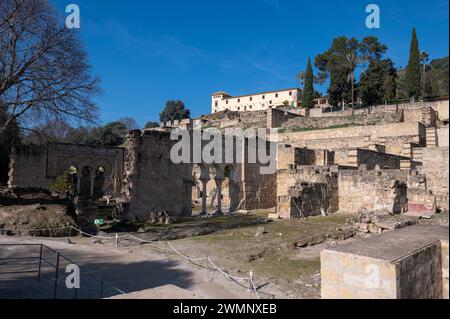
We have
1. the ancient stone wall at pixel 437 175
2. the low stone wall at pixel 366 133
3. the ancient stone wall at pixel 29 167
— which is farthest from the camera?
the low stone wall at pixel 366 133

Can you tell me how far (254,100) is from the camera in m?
92.9

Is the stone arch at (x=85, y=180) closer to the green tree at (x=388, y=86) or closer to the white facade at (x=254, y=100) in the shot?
the green tree at (x=388, y=86)

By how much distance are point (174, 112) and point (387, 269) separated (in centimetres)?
7978

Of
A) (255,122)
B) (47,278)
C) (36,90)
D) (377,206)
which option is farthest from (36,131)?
(255,122)

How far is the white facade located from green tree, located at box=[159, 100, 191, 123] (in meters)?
16.5

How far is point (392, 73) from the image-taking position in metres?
48.5

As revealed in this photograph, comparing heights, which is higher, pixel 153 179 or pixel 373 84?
pixel 373 84

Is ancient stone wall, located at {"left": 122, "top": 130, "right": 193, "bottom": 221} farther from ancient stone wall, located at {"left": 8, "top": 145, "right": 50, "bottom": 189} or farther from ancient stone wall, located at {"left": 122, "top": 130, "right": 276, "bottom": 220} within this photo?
ancient stone wall, located at {"left": 8, "top": 145, "right": 50, "bottom": 189}

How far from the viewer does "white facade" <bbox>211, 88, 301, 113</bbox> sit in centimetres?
8694

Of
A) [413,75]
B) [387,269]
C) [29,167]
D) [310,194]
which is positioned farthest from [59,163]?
[413,75]

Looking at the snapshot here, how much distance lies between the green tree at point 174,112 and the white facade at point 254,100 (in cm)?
1653

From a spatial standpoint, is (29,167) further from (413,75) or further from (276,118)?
(413,75)

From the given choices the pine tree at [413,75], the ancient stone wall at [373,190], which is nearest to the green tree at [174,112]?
the pine tree at [413,75]

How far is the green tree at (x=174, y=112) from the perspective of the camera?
81.4m
